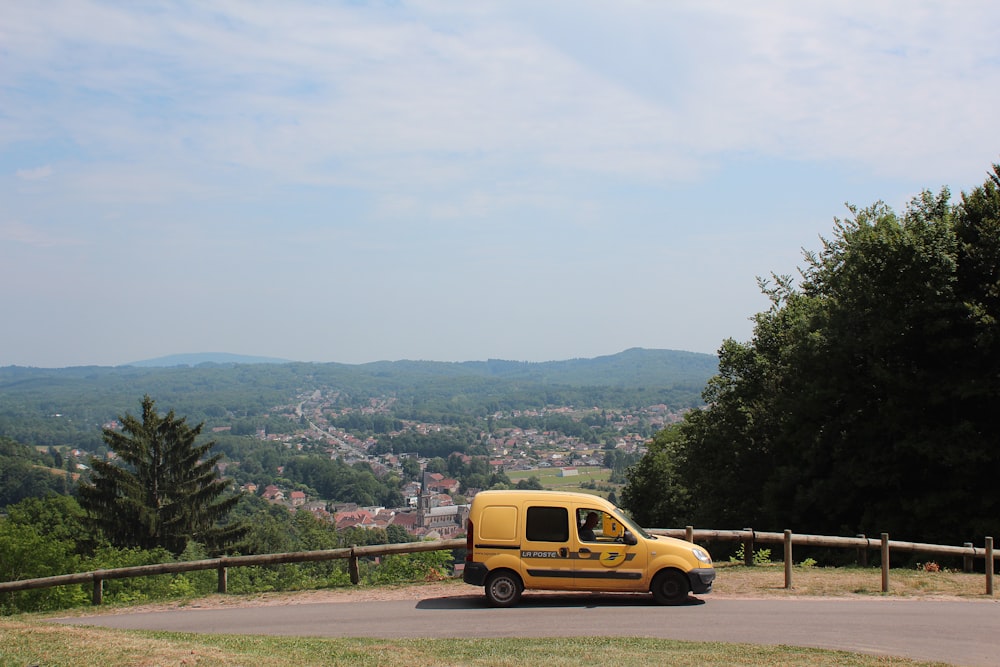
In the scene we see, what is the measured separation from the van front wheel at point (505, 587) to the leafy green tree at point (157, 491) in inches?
Answer: 1440

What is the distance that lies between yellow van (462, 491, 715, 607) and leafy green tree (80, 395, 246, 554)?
120ft

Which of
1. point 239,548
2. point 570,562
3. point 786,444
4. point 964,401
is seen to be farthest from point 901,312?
point 239,548

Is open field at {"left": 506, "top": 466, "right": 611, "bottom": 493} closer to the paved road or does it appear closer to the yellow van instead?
the paved road

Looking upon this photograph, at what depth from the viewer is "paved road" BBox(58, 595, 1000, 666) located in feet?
37.6

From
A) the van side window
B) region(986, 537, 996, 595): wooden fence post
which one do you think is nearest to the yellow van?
the van side window

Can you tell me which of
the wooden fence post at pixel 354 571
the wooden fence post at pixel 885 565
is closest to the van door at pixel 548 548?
the wooden fence post at pixel 354 571

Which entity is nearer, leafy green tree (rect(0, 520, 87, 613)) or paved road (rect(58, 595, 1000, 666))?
paved road (rect(58, 595, 1000, 666))

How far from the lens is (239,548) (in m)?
49.2

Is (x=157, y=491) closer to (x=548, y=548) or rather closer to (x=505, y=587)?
(x=505, y=587)

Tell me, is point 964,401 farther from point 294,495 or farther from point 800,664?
point 294,495

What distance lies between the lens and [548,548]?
1368 centimetres

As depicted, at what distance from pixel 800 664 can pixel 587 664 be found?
249cm

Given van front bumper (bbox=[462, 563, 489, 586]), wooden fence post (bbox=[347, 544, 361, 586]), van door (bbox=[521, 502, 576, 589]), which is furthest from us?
wooden fence post (bbox=[347, 544, 361, 586])

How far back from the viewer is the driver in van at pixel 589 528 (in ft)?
45.1
